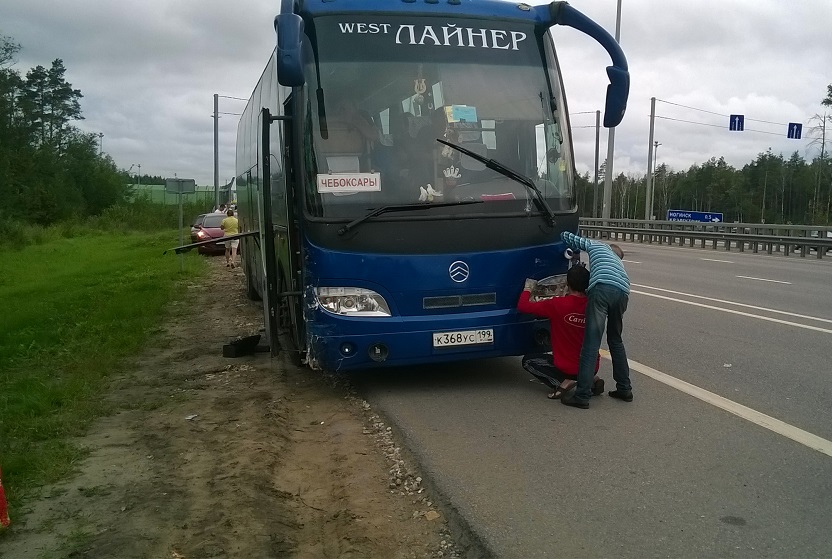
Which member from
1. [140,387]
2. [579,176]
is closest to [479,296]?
[579,176]

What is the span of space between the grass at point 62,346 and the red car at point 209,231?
404 centimetres

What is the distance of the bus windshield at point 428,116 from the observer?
6555 mm

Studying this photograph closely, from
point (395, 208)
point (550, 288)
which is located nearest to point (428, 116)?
point (395, 208)

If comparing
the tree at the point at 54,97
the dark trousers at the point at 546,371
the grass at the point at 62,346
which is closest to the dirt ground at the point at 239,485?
the grass at the point at 62,346

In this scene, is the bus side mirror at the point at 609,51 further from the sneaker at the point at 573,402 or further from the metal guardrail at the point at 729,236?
the metal guardrail at the point at 729,236

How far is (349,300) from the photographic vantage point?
6551 millimetres

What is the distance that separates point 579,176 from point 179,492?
444 centimetres

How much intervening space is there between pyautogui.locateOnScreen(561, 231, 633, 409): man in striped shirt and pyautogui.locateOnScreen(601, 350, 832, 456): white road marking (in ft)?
2.15

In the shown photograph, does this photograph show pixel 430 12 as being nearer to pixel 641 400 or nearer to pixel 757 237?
pixel 641 400

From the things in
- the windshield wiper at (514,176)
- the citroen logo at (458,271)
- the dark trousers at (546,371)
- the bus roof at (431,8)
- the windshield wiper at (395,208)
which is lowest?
the dark trousers at (546,371)

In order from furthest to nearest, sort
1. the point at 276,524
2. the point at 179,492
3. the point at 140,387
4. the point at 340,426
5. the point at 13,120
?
the point at 13,120
the point at 140,387
the point at 340,426
the point at 179,492
the point at 276,524

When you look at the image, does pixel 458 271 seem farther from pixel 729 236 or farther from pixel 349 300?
pixel 729 236

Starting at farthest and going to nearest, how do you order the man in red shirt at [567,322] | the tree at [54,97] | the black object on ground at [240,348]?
the tree at [54,97] < the black object on ground at [240,348] < the man in red shirt at [567,322]

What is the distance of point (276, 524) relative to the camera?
4.36 meters
